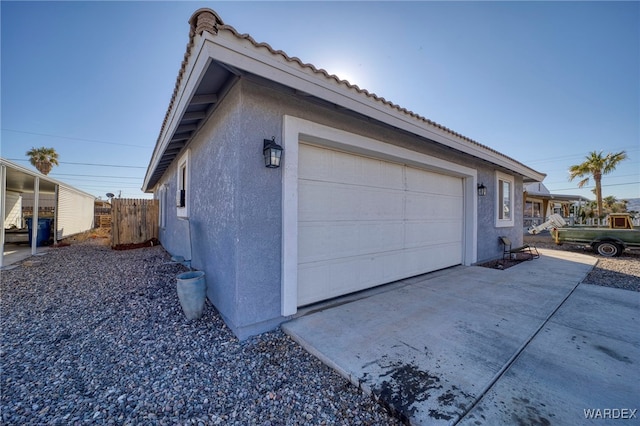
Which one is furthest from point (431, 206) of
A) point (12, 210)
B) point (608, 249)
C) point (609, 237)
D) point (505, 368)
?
point (12, 210)

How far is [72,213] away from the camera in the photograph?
42.5 feet

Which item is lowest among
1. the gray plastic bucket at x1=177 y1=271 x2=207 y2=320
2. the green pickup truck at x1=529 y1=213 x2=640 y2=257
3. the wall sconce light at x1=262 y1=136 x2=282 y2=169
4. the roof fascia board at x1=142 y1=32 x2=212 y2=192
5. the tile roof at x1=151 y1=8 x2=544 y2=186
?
the gray plastic bucket at x1=177 y1=271 x2=207 y2=320

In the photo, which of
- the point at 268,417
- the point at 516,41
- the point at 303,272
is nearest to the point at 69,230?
the point at 303,272

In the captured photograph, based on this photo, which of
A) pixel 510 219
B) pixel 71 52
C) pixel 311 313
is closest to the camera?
pixel 311 313

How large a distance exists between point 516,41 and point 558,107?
613 centimetres

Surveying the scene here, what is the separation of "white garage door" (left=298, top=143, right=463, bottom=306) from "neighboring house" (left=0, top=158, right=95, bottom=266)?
9090mm

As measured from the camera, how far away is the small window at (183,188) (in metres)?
5.57

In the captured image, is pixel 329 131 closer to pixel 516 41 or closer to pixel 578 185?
pixel 516 41

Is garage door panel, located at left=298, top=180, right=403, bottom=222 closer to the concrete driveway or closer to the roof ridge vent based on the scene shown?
the concrete driveway

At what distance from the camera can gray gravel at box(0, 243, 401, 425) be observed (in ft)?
5.73

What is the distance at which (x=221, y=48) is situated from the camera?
2.18m

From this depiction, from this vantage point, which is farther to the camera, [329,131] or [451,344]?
[329,131]

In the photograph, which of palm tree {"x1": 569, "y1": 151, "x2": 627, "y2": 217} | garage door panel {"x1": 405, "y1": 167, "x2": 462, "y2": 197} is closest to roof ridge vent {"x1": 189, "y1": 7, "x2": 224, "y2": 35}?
garage door panel {"x1": 405, "y1": 167, "x2": 462, "y2": 197}

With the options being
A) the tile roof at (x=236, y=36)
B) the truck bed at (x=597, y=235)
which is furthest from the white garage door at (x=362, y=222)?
the truck bed at (x=597, y=235)
